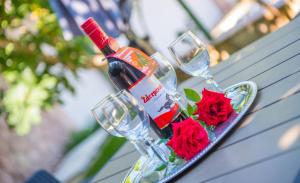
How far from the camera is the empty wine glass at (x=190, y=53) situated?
1.13 m

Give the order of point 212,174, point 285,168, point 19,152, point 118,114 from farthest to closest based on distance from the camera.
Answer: point 19,152, point 118,114, point 212,174, point 285,168

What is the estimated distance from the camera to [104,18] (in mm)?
2807

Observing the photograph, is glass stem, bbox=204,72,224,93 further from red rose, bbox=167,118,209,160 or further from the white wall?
the white wall

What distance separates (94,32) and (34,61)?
234cm

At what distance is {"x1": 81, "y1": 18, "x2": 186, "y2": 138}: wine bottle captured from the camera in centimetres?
110

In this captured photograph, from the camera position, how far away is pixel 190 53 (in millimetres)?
1145

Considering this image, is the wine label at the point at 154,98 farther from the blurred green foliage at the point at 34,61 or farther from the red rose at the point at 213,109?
the blurred green foliage at the point at 34,61

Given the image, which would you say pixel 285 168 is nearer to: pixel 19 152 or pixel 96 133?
pixel 19 152

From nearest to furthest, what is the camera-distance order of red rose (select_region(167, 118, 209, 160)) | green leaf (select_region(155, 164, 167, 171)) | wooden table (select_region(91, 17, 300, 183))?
wooden table (select_region(91, 17, 300, 183)) < red rose (select_region(167, 118, 209, 160)) < green leaf (select_region(155, 164, 167, 171))

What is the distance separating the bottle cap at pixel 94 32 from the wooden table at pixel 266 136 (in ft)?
1.16

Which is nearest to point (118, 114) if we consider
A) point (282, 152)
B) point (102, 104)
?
point (102, 104)

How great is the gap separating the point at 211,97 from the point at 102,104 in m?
0.24

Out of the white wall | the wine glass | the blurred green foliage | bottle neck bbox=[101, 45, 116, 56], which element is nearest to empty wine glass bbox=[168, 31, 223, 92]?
the wine glass

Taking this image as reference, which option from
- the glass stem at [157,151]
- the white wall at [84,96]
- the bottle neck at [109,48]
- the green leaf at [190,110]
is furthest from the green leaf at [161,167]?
the white wall at [84,96]
